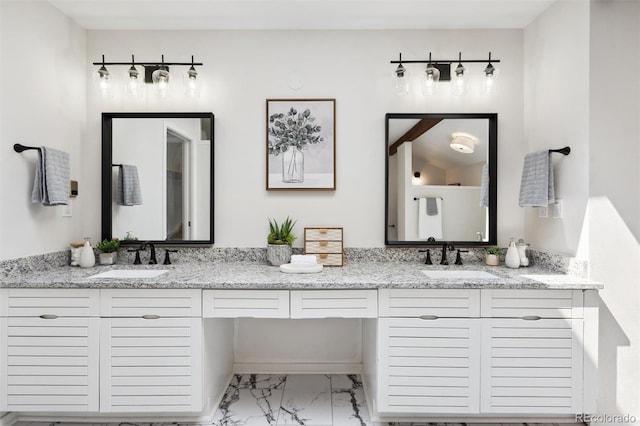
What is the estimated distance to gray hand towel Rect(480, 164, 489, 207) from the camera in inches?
98.0

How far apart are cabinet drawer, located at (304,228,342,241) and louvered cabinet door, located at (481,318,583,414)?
1010mm

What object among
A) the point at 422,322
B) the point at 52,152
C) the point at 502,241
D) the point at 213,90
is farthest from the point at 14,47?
the point at 502,241

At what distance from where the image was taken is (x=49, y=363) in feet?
6.15

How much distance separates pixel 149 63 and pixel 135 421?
220 cm

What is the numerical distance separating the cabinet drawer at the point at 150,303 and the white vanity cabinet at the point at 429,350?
98cm

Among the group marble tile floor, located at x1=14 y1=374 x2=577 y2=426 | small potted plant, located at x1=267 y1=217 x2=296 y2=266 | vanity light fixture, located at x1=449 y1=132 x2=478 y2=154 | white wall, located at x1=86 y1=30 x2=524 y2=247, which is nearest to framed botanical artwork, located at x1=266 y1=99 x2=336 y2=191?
white wall, located at x1=86 y1=30 x2=524 y2=247

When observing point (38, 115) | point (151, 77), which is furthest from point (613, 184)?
point (38, 115)

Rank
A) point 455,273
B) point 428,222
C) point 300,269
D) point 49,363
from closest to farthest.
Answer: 1. point 49,363
2. point 300,269
3. point 455,273
4. point 428,222

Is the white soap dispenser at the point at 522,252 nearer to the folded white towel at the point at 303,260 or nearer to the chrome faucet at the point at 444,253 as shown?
the chrome faucet at the point at 444,253

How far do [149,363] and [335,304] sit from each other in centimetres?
100

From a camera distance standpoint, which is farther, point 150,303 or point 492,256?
point 492,256

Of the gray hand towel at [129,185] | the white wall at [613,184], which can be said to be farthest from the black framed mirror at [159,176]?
the white wall at [613,184]

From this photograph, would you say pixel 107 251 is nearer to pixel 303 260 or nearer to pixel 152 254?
pixel 152 254

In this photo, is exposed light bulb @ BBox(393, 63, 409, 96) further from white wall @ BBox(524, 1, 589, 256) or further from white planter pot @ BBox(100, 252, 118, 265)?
white planter pot @ BBox(100, 252, 118, 265)
